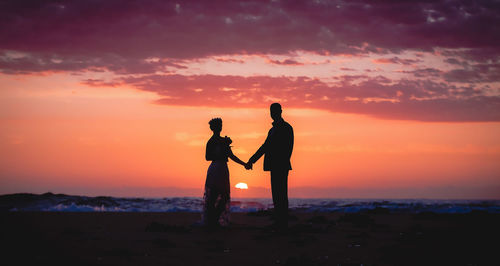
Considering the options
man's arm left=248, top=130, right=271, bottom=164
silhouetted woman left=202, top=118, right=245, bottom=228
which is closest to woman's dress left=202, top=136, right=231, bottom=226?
silhouetted woman left=202, top=118, right=245, bottom=228

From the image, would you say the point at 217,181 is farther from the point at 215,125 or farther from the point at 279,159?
the point at 279,159

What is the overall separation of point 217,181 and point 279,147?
1788 millimetres

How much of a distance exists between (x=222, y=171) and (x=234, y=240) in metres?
2.41

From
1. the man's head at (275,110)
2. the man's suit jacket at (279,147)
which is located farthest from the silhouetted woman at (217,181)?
the man's head at (275,110)

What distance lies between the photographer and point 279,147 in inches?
393

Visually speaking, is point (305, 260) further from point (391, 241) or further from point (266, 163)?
point (266, 163)

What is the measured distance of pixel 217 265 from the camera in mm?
6082

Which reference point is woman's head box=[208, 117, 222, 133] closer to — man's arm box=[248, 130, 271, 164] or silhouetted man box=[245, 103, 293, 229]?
man's arm box=[248, 130, 271, 164]

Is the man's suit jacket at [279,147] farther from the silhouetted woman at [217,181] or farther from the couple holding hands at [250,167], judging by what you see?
the silhouetted woman at [217,181]

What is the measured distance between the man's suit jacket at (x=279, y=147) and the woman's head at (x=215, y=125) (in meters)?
1.26

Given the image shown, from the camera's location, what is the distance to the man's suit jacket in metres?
10.0

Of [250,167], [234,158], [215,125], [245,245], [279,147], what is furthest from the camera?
[250,167]

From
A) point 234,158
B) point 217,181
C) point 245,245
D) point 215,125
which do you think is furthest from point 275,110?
point 245,245

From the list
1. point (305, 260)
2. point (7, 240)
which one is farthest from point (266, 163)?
point (7, 240)
